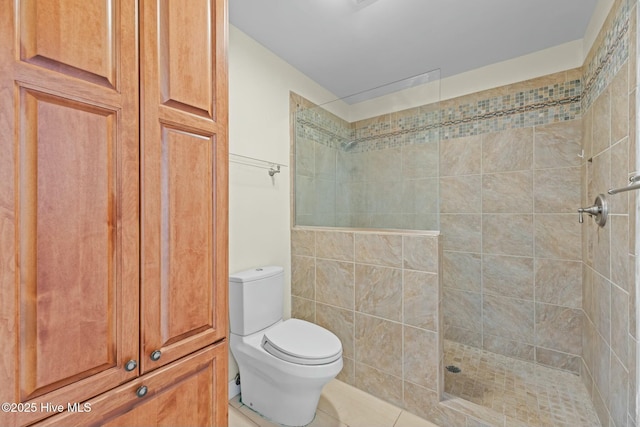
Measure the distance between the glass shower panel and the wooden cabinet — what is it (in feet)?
4.18

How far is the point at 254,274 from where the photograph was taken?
5.68ft

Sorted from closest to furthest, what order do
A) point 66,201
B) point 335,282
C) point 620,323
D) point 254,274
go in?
point 66,201 → point 620,323 → point 254,274 → point 335,282

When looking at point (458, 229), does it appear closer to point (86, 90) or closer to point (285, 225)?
point (285, 225)

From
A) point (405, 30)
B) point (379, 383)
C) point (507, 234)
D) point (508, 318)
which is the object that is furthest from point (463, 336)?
point (405, 30)

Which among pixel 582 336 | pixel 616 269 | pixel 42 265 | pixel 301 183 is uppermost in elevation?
pixel 301 183

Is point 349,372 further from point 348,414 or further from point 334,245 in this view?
point 334,245

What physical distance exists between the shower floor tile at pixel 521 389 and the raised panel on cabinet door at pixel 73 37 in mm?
2321

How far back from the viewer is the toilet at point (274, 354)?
1396 millimetres

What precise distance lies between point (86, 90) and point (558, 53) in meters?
→ 2.79

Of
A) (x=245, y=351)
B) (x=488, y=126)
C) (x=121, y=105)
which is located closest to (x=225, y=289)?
(x=121, y=105)

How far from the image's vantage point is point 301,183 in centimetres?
229

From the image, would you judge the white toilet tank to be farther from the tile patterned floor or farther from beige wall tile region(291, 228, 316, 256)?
the tile patterned floor

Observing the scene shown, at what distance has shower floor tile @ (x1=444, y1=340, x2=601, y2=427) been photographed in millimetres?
1563

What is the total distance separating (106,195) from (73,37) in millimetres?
370
